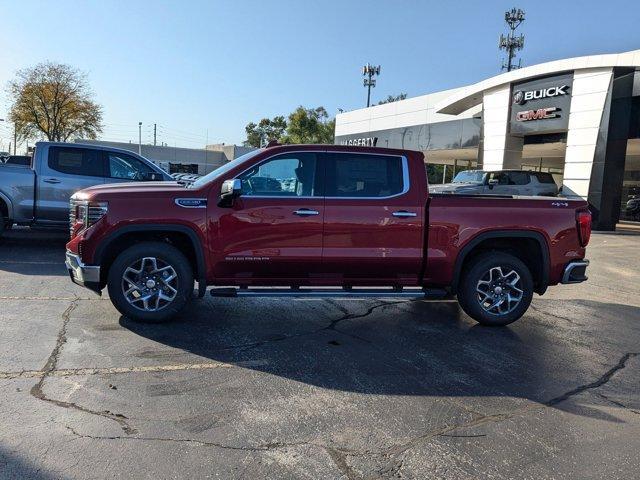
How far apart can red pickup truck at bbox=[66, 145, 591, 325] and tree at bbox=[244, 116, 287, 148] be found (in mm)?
70472

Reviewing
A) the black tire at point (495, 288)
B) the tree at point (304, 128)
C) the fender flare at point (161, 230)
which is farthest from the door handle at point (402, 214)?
the tree at point (304, 128)

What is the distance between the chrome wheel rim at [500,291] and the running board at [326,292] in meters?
0.49

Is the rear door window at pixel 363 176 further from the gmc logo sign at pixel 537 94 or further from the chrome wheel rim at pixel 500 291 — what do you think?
the gmc logo sign at pixel 537 94

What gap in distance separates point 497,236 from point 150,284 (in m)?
3.90

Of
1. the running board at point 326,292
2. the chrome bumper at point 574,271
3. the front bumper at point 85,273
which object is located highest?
the chrome bumper at point 574,271

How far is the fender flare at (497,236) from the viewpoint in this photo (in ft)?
20.1

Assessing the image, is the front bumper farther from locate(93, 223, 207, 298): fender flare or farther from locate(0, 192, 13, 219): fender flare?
locate(0, 192, 13, 219): fender flare

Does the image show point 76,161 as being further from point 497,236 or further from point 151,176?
point 497,236

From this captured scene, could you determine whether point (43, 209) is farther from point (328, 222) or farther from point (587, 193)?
point (587, 193)

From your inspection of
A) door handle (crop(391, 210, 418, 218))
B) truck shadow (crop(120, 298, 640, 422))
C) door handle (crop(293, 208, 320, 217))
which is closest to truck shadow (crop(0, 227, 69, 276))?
truck shadow (crop(120, 298, 640, 422))

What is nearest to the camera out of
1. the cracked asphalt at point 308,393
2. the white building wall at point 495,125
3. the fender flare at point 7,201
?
the cracked asphalt at point 308,393

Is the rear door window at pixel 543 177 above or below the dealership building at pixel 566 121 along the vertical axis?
below

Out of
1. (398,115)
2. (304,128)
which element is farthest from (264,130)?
(398,115)

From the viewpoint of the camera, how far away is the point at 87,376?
14.1 ft
